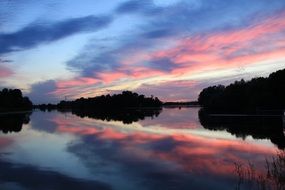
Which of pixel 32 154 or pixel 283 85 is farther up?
pixel 283 85

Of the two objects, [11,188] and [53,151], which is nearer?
[11,188]

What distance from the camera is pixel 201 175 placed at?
2148 cm

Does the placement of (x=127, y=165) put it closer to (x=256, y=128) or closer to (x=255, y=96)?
(x=256, y=128)

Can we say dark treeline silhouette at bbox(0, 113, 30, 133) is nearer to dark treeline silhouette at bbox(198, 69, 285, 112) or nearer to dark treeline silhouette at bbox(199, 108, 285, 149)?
dark treeline silhouette at bbox(199, 108, 285, 149)

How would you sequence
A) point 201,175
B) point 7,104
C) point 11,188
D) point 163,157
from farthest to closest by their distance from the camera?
1. point 7,104
2. point 163,157
3. point 201,175
4. point 11,188

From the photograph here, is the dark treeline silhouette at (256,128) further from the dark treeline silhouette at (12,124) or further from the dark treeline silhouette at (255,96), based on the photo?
the dark treeline silhouette at (12,124)

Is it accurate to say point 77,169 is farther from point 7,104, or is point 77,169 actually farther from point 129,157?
point 7,104

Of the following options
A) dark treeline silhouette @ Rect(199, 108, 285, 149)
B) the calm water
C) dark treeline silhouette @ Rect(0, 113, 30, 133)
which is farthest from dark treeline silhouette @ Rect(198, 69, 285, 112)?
the calm water

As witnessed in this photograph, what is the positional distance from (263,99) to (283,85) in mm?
9125

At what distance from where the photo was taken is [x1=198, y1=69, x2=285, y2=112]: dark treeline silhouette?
96869mm

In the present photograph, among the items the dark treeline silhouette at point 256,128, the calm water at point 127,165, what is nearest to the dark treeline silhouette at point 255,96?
the dark treeline silhouette at point 256,128

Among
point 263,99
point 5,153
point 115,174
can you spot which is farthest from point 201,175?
point 263,99

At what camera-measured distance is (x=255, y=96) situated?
106 meters

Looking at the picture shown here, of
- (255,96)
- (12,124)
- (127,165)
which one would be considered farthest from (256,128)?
(255,96)
